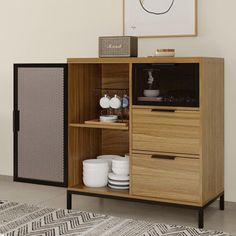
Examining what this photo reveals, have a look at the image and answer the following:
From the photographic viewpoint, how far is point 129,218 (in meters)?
3.77

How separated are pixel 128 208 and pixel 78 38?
151 centimetres

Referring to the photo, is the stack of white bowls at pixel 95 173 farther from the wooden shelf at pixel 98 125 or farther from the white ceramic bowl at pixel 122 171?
the wooden shelf at pixel 98 125

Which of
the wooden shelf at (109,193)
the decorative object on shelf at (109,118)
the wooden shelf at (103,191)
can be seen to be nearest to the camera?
the wooden shelf at (109,193)

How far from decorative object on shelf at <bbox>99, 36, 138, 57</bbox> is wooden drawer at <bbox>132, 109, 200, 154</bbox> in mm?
443

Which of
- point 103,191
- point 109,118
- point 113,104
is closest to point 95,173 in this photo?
point 103,191

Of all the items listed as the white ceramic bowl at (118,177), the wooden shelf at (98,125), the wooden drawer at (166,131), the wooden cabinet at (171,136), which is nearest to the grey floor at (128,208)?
the wooden cabinet at (171,136)

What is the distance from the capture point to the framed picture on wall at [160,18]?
4.00m

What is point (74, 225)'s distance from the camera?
140 inches

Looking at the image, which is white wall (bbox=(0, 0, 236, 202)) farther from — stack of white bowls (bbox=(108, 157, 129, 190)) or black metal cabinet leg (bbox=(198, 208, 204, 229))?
stack of white bowls (bbox=(108, 157, 129, 190))

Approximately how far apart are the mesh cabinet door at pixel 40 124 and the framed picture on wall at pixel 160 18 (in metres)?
0.72

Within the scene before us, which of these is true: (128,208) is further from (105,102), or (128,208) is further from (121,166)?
(105,102)

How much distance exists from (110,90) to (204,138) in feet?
3.39

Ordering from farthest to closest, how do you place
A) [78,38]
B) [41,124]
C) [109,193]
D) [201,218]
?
[78,38] < [41,124] < [109,193] < [201,218]

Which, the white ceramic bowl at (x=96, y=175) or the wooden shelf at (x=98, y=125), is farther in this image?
the white ceramic bowl at (x=96, y=175)
